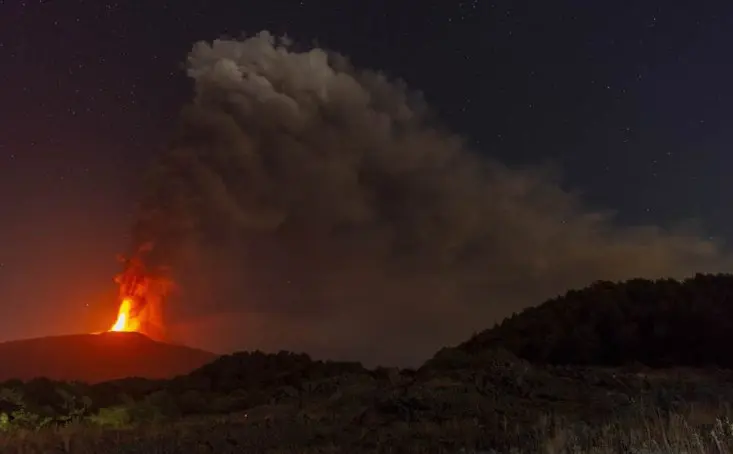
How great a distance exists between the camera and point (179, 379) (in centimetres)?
3838

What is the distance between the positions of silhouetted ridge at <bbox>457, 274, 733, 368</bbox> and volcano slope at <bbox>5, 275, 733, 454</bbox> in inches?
3.5

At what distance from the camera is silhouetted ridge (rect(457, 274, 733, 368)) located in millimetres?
37281

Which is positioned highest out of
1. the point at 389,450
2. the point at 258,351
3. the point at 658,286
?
the point at 658,286

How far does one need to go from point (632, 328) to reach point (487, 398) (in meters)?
20.1

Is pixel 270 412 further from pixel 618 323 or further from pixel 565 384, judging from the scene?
pixel 618 323

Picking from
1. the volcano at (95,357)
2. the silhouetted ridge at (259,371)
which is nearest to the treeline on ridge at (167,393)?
the silhouetted ridge at (259,371)

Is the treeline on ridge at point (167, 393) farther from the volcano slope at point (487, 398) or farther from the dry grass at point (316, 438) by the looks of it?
the dry grass at point (316, 438)

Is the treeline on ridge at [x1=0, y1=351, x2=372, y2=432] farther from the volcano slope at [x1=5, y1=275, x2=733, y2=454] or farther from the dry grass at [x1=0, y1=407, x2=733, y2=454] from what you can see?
the dry grass at [x1=0, y1=407, x2=733, y2=454]

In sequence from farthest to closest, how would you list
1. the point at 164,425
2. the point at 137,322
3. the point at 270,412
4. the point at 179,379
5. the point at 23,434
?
1. the point at 137,322
2. the point at 179,379
3. the point at 270,412
4. the point at 164,425
5. the point at 23,434

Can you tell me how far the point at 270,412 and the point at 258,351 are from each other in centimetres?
2142

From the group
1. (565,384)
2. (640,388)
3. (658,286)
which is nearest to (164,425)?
(565,384)

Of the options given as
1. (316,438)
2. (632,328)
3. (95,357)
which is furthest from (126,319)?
(316,438)

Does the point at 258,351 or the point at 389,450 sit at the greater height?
the point at 258,351

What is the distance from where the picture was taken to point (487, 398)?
71.4ft
